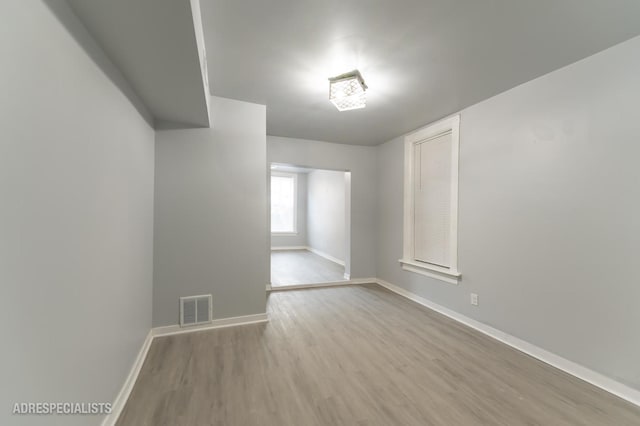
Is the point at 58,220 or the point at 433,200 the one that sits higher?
the point at 433,200

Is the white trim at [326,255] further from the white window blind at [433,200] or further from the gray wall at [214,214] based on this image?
the gray wall at [214,214]

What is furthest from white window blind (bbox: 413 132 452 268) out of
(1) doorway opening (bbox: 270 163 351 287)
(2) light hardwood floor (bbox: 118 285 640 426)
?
(1) doorway opening (bbox: 270 163 351 287)

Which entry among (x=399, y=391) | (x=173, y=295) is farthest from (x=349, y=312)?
(x=173, y=295)

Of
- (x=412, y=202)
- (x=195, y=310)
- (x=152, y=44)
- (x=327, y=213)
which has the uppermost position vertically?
(x=152, y=44)

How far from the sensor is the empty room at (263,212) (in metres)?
1.02

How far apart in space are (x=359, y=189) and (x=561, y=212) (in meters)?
2.80

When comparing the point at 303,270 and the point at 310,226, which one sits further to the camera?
the point at 310,226

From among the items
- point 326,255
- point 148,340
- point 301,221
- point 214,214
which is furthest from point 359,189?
point 301,221

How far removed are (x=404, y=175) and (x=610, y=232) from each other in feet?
7.72

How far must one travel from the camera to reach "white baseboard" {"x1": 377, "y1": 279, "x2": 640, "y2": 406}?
1731mm

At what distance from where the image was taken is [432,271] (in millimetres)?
3338

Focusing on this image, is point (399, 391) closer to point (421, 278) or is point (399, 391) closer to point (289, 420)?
point (289, 420)

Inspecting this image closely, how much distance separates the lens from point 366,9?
1.50m

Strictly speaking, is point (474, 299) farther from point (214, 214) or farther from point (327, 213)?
point (327, 213)
